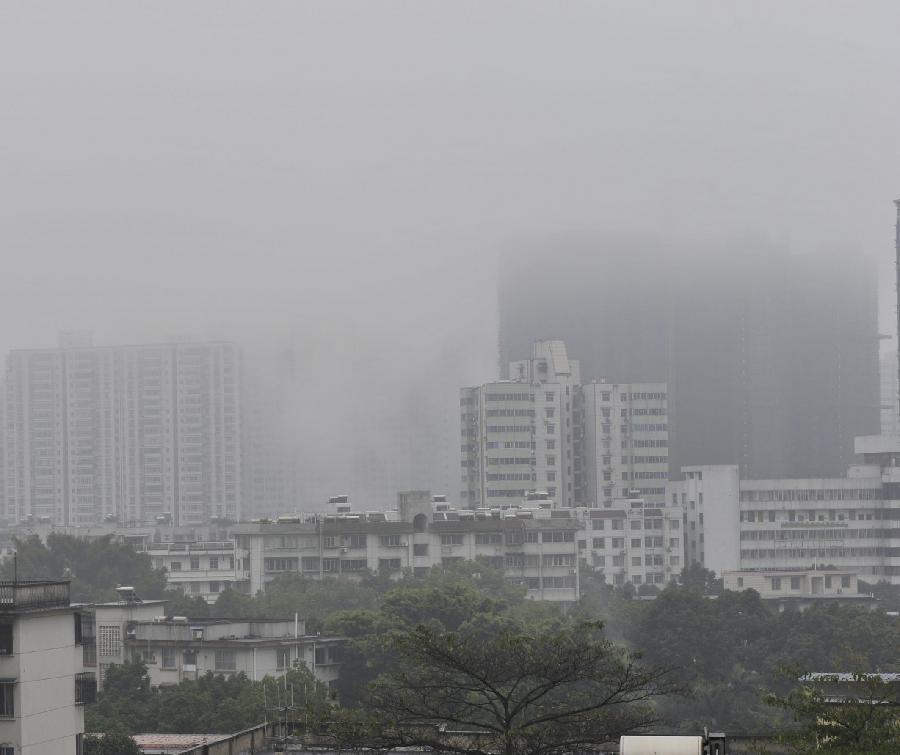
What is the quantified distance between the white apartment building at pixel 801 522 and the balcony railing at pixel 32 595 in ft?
180

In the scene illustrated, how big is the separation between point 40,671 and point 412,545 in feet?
145

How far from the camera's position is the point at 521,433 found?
271 ft

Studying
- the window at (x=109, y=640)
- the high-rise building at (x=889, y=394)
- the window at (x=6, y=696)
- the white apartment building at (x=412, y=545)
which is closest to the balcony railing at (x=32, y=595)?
the window at (x=6, y=696)

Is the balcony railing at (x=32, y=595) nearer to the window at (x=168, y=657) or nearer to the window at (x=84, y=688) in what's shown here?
the window at (x=84, y=688)

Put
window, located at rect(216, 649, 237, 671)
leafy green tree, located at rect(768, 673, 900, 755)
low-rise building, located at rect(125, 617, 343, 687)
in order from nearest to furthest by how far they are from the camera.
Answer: leafy green tree, located at rect(768, 673, 900, 755), low-rise building, located at rect(125, 617, 343, 687), window, located at rect(216, 649, 237, 671)

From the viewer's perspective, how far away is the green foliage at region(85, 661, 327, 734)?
1189 inches

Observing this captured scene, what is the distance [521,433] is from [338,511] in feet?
50.6

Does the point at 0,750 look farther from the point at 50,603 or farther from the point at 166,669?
the point at 166,669

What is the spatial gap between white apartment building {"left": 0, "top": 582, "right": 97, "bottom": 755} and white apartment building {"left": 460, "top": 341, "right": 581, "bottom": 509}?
197 ft

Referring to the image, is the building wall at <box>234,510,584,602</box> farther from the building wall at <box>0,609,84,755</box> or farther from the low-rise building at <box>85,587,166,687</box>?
the building wall at <box>0,609,84,755</box>

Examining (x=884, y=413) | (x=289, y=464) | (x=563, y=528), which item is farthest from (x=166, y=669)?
(x=884, y=413)

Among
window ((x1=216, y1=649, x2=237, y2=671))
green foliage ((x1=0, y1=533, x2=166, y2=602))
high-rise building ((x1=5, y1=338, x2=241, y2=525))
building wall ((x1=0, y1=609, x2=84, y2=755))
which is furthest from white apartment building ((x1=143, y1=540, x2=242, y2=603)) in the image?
building wall ((x1=0, y1=609, x2=84, y2=755))

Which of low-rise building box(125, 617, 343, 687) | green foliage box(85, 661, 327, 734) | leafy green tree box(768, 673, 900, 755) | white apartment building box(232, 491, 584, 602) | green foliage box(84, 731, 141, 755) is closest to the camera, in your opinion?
leafy green tree box(768, 673, 900, 755)

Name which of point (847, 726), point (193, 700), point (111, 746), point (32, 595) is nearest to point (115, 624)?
point (193, 700)
